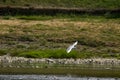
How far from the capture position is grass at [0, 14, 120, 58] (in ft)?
154

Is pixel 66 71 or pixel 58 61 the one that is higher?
pixel 66 71

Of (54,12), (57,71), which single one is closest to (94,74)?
(57,71)

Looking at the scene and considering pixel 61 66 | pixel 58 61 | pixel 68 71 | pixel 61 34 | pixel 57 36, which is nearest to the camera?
pixel 68 71

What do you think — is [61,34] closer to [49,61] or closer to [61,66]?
[49,61]

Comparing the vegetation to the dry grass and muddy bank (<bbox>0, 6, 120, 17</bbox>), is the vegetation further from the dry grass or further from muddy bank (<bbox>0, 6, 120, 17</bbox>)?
muddy bank (<bbox>0, 6, 120, 17</bbox>)

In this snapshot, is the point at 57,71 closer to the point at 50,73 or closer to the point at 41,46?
the point at 50,73

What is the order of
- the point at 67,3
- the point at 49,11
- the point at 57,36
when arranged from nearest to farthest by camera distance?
1. the point at 57,36
2. the point at 49,11
3. the point at 67,3

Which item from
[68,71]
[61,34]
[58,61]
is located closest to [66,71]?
[68,71]

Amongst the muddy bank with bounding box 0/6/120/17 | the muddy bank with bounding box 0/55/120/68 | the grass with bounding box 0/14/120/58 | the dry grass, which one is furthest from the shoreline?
the muddy bank with bounding box 0/6/120/17

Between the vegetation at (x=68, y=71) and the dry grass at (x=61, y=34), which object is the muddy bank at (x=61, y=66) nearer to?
the vegetation at (x=68, y=71)

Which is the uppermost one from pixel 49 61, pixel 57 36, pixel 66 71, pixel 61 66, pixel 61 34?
pixel 66 71

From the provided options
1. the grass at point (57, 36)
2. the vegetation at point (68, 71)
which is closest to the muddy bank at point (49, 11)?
the grass at point (57, 36)

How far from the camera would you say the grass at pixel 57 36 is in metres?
46.9

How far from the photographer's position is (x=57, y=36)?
52.7m
